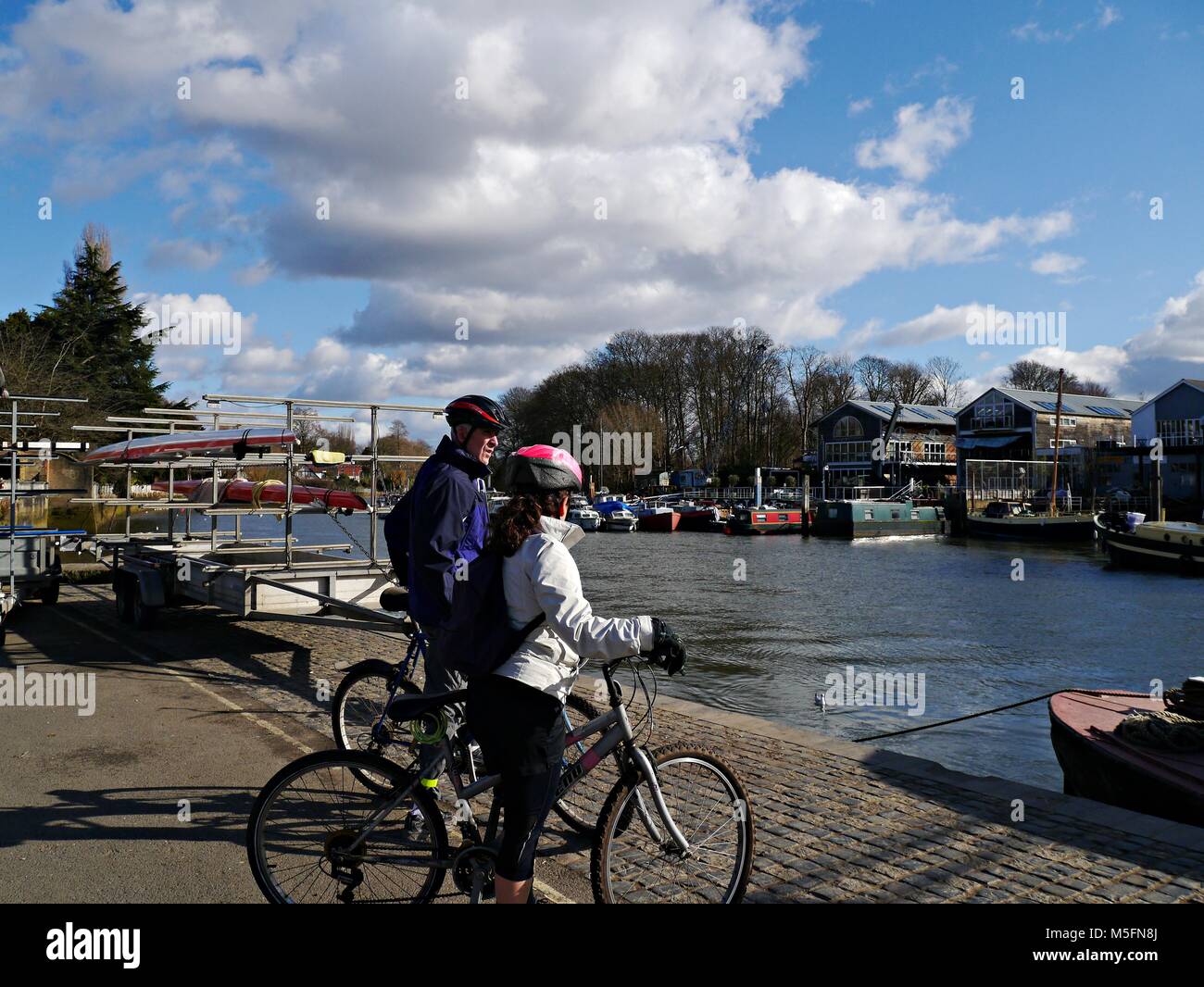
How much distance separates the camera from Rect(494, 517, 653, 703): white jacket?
3268mm

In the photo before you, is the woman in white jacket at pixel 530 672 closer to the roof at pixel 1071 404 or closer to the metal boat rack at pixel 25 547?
the metal boat rack at pixel 25 547

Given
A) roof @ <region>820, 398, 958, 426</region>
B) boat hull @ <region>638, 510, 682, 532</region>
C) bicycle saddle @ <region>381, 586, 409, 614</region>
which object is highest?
roof @ <region>820, 398, 958, 426</region>

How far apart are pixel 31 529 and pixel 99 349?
36.5 metres

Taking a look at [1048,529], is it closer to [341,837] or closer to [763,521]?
[763,521]

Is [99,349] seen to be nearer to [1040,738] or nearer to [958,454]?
[1040,738]

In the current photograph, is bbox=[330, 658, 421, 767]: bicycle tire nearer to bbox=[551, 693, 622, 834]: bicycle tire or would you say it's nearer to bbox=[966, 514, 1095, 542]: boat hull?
→ bbox=[551, 693, 622, 834]: bicycle tire

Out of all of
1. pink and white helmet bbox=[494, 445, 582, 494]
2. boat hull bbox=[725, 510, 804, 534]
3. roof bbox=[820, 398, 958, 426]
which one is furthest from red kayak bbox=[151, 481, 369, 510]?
roof bbox=[820, 398, 958, 426]

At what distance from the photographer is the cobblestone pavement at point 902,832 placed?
4484 millimetres

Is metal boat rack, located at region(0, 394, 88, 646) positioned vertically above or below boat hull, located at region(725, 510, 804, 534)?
above

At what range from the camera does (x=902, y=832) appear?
17.1 ft

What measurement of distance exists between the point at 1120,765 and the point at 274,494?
35.0 feet

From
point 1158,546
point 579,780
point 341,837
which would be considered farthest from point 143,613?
point 1158,546

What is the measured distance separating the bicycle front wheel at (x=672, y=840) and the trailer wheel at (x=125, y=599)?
1055 cm

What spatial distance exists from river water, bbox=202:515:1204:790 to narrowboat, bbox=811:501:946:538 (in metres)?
15.7
